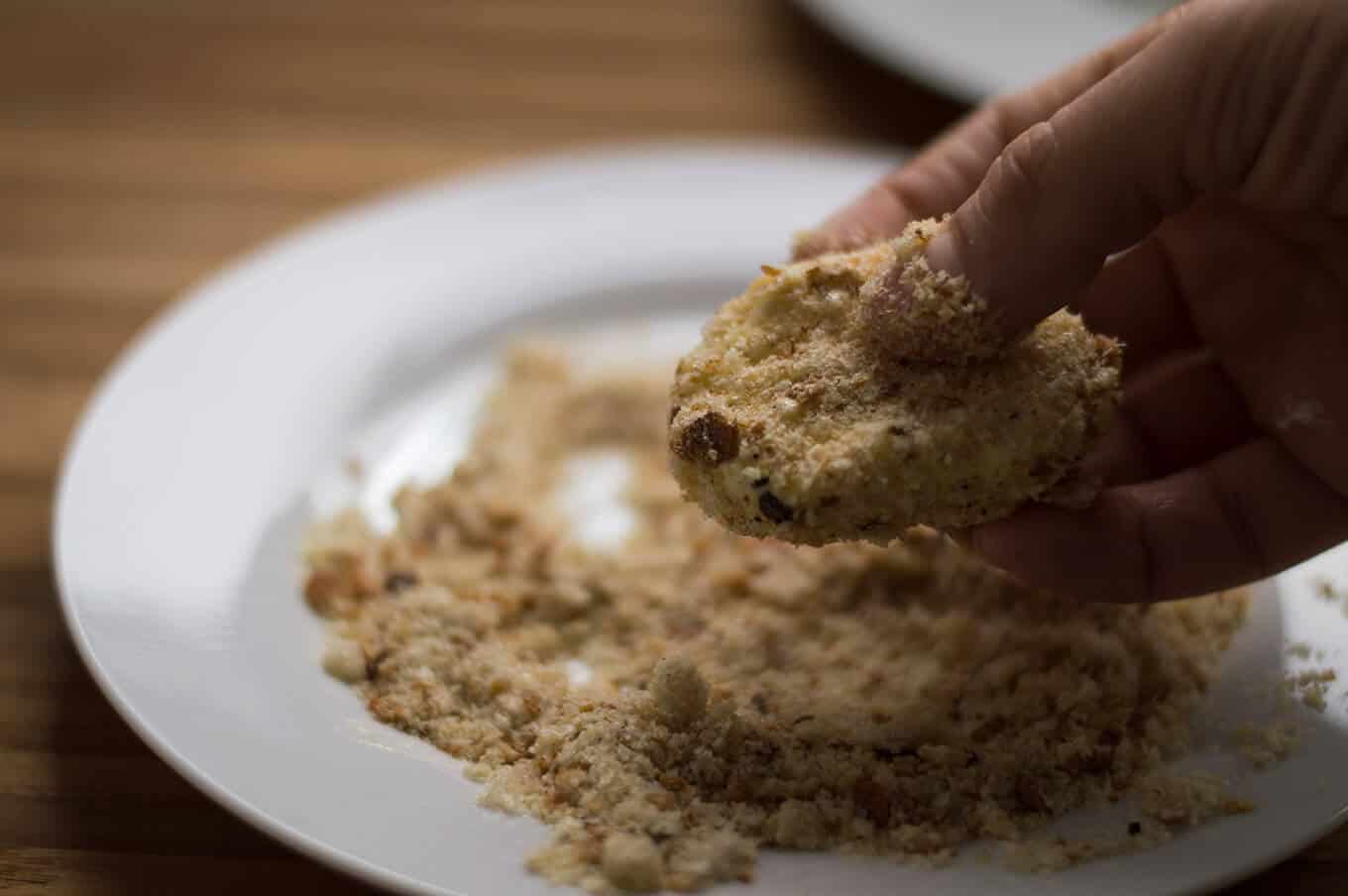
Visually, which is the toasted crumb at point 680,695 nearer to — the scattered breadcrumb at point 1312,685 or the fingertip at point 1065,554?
the fingertip at point 1065,554

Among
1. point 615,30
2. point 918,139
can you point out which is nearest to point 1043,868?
point 918,139

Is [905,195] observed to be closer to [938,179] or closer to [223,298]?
[938,179]

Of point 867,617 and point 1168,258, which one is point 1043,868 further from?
point 1168,258

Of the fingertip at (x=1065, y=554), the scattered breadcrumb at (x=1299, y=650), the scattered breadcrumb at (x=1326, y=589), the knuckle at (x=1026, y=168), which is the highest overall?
the knuckle at (x=1026, y=168)

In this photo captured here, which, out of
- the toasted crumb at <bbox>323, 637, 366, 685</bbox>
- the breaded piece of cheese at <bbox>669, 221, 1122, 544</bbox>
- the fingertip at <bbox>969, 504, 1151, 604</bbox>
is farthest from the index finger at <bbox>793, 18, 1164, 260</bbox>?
the toasted crumb at <bbox>323, 637, 366, 685</bbox>

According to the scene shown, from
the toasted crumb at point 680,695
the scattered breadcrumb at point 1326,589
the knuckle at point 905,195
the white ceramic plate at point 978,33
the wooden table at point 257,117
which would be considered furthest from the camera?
the white ceramic plate at point 978,33

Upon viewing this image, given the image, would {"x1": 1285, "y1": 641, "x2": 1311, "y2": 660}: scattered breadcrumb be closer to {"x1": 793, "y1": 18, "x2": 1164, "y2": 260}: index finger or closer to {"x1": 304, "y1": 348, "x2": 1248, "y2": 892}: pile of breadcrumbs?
{"x1": 304, "y1": 348, "x2": 1248, "y2": 892}: pile of breadcrumbs

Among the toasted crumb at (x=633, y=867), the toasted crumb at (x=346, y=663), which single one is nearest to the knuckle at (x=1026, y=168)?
the toasted crumb at (x=633, y=867)
